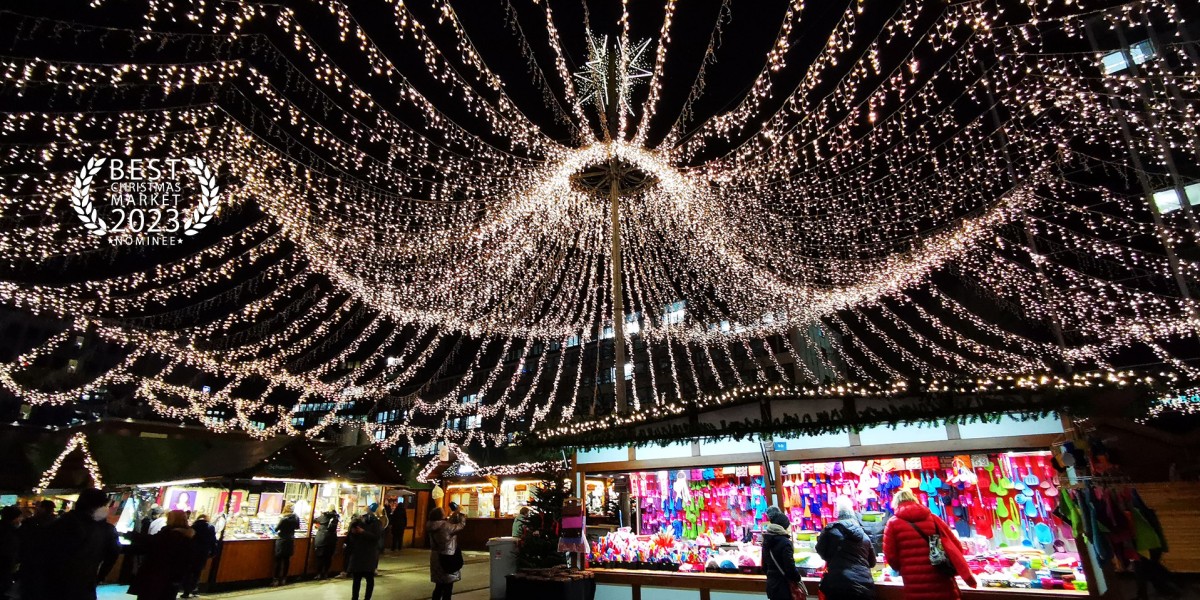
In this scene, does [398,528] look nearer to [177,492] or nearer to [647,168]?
[177,492]

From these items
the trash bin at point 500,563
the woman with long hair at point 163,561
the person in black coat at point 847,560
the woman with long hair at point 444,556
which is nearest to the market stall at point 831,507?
the person in black coat at point 847,560

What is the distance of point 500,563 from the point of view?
7.04 m

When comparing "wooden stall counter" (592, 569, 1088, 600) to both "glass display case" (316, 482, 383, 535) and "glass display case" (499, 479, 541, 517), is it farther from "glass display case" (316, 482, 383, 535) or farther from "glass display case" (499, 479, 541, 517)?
"glass display case" (499, 479, 541, 517)

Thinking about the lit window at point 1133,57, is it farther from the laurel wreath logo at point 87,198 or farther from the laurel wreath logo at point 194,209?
the laurel wreath logo at point 87,198

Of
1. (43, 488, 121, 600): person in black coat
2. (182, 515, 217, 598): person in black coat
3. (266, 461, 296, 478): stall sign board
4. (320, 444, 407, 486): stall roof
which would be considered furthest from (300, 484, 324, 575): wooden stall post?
(43, 488, 121, 600): person in black coat

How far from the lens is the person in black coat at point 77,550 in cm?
360

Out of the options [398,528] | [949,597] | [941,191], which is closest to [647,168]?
[941,191]

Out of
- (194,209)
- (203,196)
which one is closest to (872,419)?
(203,196)

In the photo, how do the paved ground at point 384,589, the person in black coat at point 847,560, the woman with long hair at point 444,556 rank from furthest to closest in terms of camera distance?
the paved ground at point 384,589 < the woman with long hair at point 444,556 < the person in black coat at point 847,560

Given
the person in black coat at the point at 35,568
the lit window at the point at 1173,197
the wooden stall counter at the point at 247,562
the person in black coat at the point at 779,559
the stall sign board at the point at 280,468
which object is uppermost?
the lit window at the point at 1173,197

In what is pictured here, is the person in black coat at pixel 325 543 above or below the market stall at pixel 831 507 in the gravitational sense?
below

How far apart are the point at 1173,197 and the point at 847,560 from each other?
20.5m

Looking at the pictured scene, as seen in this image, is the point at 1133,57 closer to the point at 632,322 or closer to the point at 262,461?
the point at 632,322

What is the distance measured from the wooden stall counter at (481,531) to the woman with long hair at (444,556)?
11.4 meters
